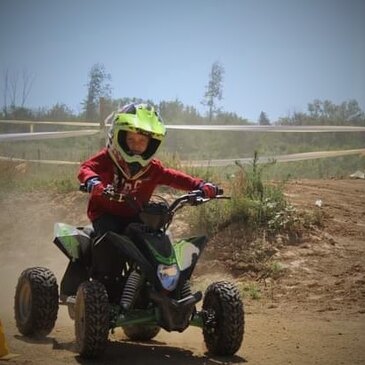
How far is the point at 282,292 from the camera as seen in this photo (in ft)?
28.3

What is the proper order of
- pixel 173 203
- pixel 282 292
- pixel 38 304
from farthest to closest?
pixel 282 292 → pixel 38 304 → pixel 173 203

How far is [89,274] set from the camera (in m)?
6.16

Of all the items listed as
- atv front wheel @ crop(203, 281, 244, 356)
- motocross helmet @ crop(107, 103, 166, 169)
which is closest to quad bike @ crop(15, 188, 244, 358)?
atv front wheel @ crop(203, 281, 244, 356)

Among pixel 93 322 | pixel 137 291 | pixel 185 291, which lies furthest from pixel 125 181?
pixel 93 322

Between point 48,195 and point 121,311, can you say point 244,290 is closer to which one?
point 121,311

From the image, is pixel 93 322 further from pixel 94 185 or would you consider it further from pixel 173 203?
pixel 173 203

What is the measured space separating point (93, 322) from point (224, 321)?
1.13 m

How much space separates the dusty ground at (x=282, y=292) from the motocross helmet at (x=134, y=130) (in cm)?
175

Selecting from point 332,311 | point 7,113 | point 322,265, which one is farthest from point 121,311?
point 7,113

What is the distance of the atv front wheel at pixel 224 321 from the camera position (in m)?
5.49

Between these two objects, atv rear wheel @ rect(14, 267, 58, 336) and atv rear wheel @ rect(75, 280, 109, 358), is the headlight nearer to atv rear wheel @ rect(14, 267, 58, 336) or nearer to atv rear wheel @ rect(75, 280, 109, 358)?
atv rear wheel @ rect(75, 280, 109, 358)

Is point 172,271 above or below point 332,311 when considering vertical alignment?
above

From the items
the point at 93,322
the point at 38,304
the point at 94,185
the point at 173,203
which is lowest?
the point at 38,304

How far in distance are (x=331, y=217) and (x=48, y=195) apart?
18.5ft
